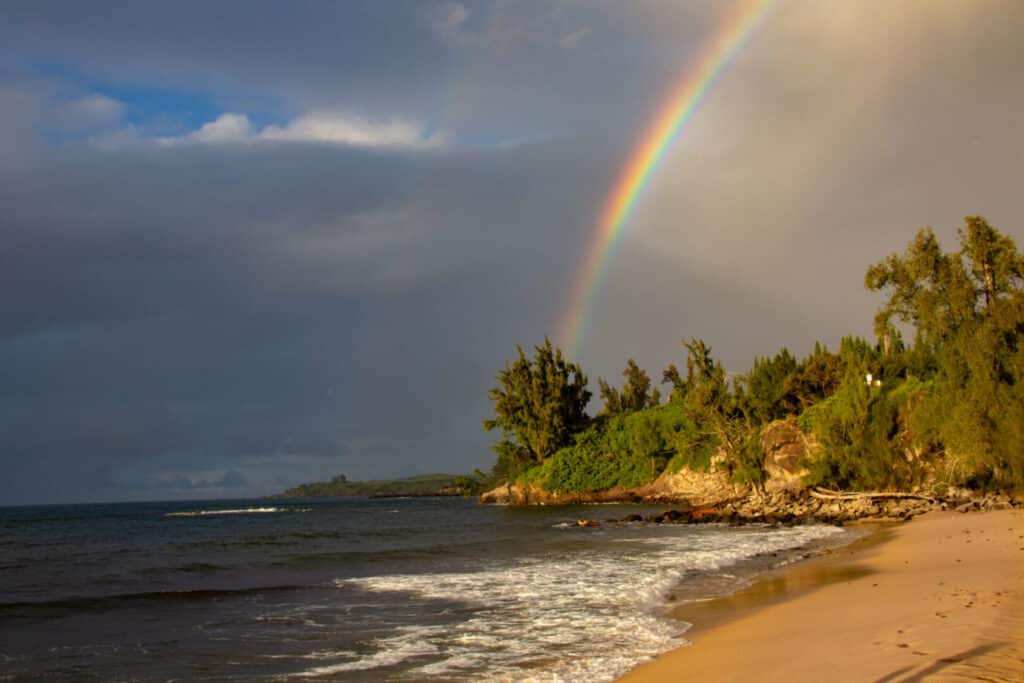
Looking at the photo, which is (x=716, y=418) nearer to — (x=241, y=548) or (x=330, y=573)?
(x=241, y=548)

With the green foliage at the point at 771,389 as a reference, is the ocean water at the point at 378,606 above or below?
below

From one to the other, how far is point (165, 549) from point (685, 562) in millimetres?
31224

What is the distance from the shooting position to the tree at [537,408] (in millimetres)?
90812

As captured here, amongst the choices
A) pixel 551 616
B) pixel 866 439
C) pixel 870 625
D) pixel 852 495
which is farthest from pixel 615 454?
pixel 870 625

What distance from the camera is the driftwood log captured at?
45.6 meters

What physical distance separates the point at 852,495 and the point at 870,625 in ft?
127

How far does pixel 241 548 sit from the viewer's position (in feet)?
141

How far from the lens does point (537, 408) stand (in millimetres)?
92000

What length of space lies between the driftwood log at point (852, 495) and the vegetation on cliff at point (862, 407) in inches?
46.6

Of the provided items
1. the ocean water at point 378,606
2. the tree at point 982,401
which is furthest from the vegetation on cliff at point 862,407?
the ocean water at point 378,606

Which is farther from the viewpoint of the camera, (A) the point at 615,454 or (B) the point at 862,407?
(A) the point at 615,454

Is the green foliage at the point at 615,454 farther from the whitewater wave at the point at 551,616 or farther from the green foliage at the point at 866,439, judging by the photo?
the whitewater wave at the point at 551,616

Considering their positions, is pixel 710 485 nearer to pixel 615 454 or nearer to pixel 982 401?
pixel 615 454

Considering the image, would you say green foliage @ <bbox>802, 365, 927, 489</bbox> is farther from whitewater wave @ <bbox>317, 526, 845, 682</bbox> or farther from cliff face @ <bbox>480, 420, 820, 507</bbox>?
whitewater wave @ <bbox>317, 526, 845, 682</bbox>
